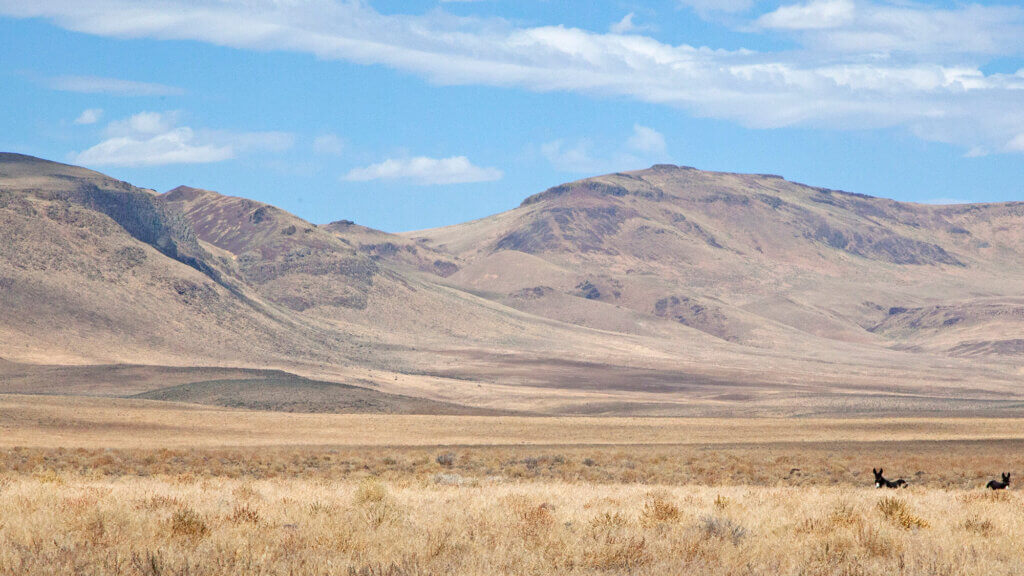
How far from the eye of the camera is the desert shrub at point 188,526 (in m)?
10.3

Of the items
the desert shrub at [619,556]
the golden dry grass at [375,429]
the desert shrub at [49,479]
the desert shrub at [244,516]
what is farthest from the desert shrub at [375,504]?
the golden dry grass at [375,429]

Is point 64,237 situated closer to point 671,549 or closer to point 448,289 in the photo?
point 448,289

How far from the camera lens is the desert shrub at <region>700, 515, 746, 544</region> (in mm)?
10922

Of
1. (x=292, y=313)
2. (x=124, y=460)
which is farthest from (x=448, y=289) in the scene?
(x=124, y=460)

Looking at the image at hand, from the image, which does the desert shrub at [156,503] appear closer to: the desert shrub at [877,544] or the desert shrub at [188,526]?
the desert shrub at [188,526]

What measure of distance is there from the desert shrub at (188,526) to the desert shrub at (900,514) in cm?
788

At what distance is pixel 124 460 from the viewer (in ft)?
99.2

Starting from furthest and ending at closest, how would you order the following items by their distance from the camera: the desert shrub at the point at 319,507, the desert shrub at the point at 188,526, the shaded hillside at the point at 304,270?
1. the shaded hillside at the point at 304,270
2. the desert shrub at the point at 319,507
3. the desert shrub at the point at 188,526

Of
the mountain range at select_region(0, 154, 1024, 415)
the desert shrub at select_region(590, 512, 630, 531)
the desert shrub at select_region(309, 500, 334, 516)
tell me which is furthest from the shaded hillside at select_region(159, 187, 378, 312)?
the desert shrub at select_region(590, 512, 630, 531)

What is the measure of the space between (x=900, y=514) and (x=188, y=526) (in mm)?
8428

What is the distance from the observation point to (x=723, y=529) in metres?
11.2

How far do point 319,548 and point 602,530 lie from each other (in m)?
3.02

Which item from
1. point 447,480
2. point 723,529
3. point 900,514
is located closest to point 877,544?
point 723,529

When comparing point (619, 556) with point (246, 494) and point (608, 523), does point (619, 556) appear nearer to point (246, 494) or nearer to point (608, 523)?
point (608, 523)
